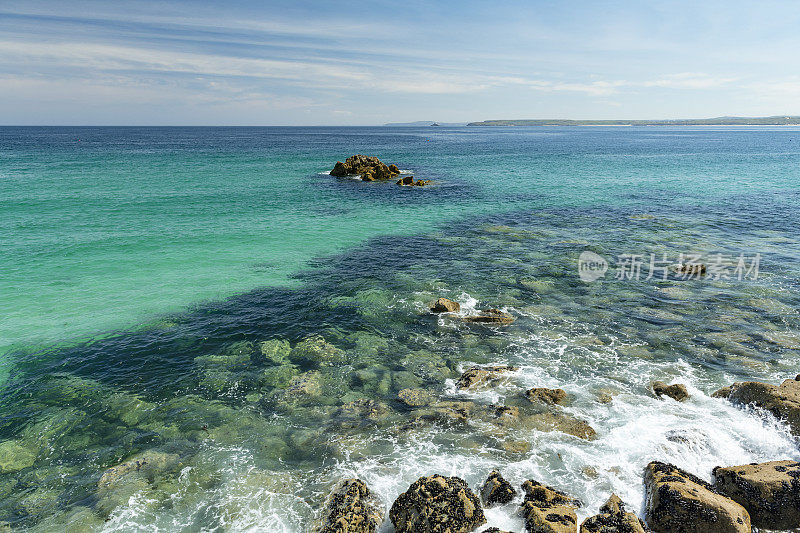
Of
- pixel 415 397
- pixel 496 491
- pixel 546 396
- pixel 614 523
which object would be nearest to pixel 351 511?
pixel 496 491

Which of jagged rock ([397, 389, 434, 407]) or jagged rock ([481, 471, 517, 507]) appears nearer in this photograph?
jagged rock ([481, 471, 517, 507])

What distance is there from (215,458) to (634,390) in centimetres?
1659

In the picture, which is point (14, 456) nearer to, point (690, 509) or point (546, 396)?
point (546, 396)

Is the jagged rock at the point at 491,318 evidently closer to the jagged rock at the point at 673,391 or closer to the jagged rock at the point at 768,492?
the jagged rock at the point at 673,391

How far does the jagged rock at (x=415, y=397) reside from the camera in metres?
16.4

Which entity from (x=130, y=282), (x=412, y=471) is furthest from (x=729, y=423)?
(x=130, y=282)

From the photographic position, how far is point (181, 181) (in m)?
70.8

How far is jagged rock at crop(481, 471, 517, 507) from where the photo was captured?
39.0ft

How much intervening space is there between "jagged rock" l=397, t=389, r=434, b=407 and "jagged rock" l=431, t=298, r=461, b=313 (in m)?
7.00

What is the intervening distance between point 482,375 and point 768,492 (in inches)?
374

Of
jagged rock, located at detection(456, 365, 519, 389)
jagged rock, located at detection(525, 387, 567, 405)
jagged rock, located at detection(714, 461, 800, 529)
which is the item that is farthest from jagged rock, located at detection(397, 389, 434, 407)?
jagged rock, located at detection(714, 461, 800, 529)

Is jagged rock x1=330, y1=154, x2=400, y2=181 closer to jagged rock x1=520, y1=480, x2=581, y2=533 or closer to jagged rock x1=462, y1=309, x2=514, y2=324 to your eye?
jagged rock x1=462, y1=309, x2=514, y2=324

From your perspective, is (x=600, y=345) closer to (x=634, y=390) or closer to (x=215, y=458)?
(x=634, y=390)

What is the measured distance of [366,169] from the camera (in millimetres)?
74000
